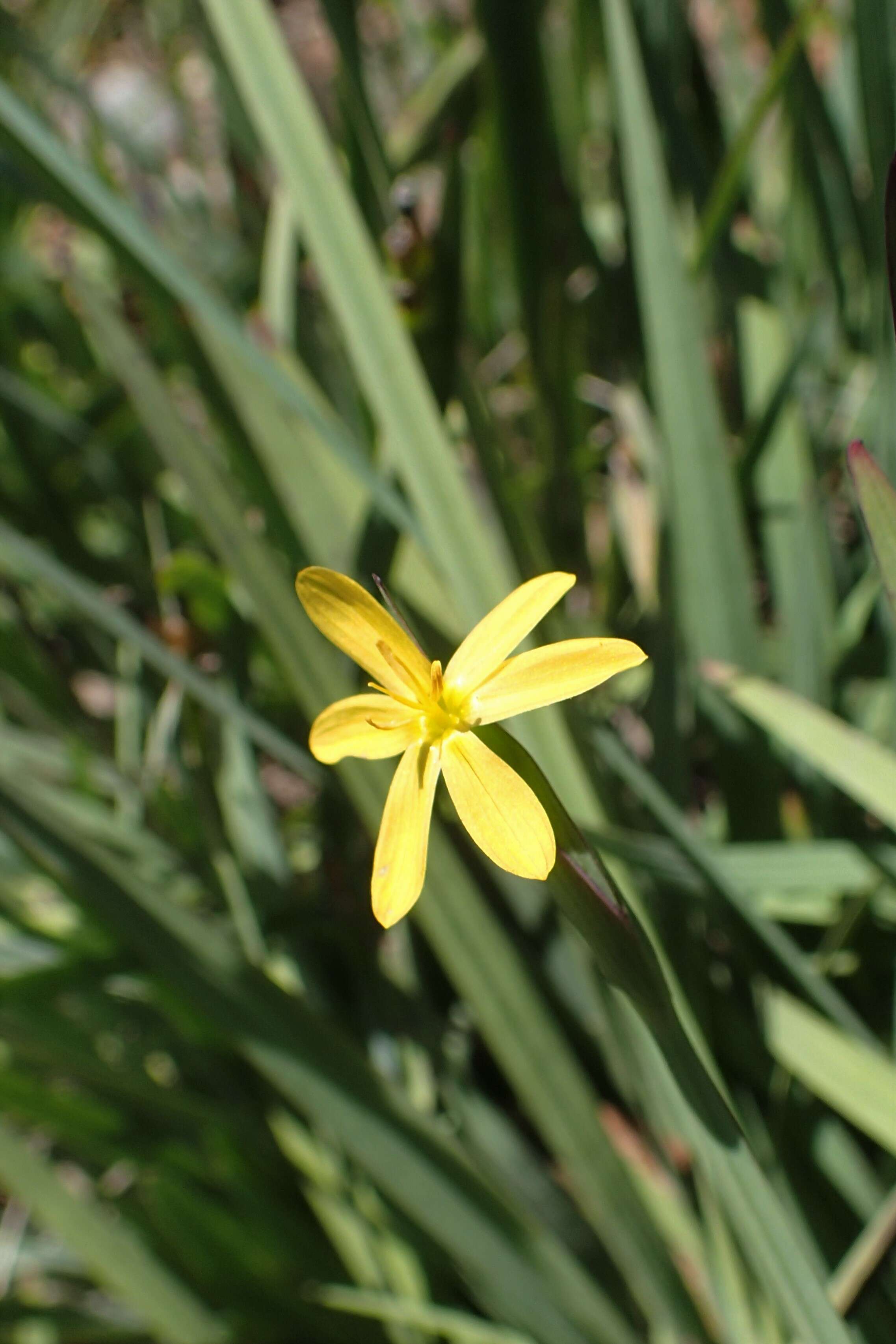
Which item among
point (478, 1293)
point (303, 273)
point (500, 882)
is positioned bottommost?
point (478, 1293)

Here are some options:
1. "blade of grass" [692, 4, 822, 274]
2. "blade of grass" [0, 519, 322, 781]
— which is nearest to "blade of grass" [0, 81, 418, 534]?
"blade of grass" [0, 519, 322, 781]

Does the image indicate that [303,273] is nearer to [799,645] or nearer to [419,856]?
[799,645]

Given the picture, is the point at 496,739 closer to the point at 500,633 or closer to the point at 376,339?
the point at 500,633

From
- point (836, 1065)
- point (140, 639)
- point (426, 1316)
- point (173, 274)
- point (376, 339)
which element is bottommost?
point (426, 1316)

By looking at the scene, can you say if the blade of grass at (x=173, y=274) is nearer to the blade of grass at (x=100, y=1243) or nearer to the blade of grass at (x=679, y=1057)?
the blade of grass at (x=679, y=1057)

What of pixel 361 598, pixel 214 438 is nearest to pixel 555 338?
pixel 214 438

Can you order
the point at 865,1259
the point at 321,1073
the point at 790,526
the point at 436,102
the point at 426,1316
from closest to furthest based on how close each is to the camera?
the point at 865,1259
the point at 321,1073
the point at 426,1316
the point at 790,526
the point at 436,102

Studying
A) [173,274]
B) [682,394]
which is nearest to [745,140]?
[682,394]
